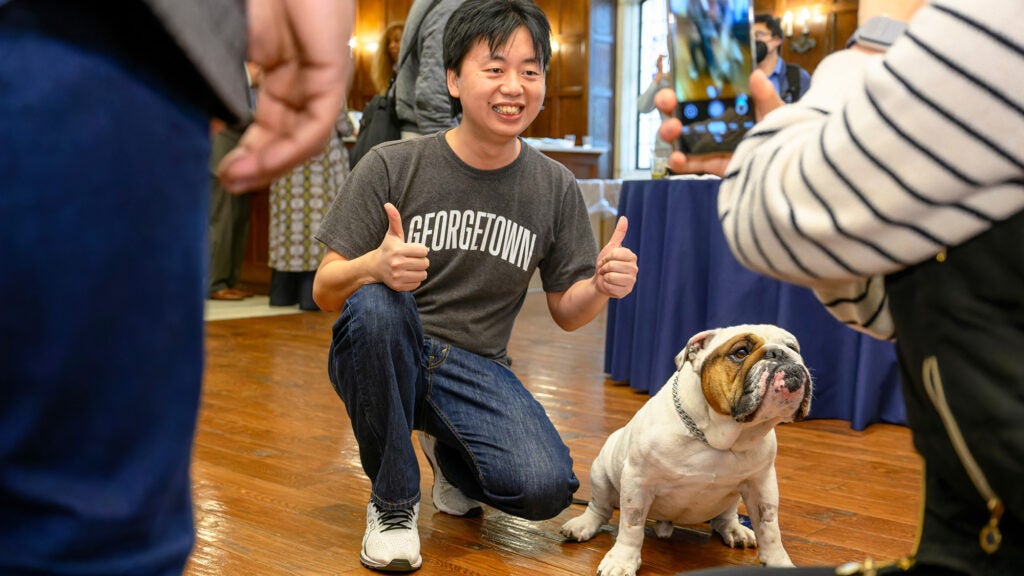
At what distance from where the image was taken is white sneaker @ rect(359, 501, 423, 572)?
6.69ft

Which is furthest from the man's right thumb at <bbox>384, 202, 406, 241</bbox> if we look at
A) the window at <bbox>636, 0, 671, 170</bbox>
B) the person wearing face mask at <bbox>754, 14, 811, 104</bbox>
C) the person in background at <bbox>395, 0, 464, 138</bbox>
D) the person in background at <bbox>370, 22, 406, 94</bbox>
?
the window at <bbox>636, 0, 671, 170</bbox>

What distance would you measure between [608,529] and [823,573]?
5.22ft

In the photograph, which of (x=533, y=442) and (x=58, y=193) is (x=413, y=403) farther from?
(x=58, y=193)

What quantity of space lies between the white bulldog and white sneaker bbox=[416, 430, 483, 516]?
45 centimetres

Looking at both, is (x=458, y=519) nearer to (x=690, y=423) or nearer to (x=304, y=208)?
(x=690, y=423)

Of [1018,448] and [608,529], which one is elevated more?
[1018,448]

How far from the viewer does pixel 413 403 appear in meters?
2.16

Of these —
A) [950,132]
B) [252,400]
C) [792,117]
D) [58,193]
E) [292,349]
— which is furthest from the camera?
[292,349]

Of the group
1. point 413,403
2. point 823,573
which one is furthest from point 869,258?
point 413,403

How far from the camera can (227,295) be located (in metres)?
7.31

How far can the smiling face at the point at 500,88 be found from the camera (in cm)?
228

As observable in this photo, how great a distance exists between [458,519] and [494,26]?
1.15 metres

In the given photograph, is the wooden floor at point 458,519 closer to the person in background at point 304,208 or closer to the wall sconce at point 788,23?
the person in background at point 304,208

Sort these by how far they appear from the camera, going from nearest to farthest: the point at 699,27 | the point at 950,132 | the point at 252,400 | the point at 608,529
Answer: the point at 950,132, the point at 699,27, the point at 608,529, the point at 252,400
